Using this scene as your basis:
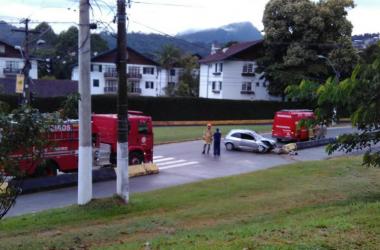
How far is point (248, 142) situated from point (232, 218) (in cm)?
2389

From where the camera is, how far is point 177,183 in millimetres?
23641

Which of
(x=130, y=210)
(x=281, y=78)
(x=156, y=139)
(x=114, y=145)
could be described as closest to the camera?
(x=130, y=210)

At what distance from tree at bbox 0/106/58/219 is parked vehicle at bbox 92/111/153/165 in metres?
19.5

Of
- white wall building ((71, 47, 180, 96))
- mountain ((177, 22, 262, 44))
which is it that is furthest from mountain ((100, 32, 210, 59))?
mountain ((177, 22, 262, 44))

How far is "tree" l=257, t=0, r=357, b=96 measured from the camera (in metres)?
63.0

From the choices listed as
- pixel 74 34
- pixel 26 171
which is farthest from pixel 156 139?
pixel 74 34

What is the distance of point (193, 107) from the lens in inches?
2484

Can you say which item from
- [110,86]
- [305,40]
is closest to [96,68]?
[110,86]

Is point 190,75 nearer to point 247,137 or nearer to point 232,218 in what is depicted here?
point 247,137

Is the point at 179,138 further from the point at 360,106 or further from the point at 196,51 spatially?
the point at 196,51

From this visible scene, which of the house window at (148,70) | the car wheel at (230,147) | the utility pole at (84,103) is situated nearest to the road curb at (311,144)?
the car wheel at (230,147)

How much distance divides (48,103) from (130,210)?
1605 inches

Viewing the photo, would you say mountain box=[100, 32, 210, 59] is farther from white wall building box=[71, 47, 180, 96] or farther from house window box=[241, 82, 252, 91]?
house window box=[241, 82, 252, 91]

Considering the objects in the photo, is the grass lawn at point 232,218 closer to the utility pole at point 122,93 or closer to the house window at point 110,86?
the utility pole at point 122,93
